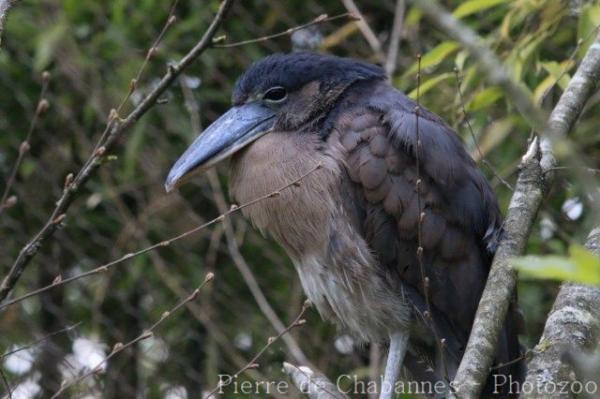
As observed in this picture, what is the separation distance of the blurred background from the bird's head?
575mm

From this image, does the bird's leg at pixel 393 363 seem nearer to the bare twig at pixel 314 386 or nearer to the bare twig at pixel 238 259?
the bare twig at pixel 314 386

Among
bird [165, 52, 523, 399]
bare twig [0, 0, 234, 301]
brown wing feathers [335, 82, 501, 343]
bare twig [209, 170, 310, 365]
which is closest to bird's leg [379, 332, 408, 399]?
bird [165, 52, 523, 399]

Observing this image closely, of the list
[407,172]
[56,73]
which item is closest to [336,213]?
[407,172]

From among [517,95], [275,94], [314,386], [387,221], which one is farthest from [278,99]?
[517,95]

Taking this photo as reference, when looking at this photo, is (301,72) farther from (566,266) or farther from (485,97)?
(566,266)

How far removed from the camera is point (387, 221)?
2176 mm

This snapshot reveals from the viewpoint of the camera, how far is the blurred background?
3145 mm

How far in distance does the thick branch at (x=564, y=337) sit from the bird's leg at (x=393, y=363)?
49cm

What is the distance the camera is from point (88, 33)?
130 inches

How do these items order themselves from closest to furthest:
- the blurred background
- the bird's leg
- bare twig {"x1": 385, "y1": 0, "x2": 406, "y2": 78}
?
the bird's leg
bare twig {"x1": 385, "y1": 0, "x2": 406, "y2": 78}
the blurred background

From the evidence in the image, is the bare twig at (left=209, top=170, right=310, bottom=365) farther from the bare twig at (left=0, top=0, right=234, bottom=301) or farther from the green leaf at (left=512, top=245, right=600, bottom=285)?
the green leaf at (left=512, top=245, right=600, bottom=285)

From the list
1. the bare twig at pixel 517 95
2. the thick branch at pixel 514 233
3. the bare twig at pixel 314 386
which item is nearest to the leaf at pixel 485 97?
the thick branch at pixel 514 233

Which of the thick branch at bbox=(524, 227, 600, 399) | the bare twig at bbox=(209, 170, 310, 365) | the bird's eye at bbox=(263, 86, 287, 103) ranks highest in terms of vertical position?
the bird's eye at bbox=(263, 86, 287, 103)

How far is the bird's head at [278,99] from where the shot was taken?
7.78 ft
